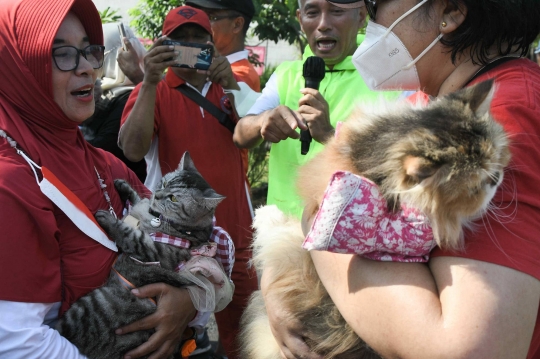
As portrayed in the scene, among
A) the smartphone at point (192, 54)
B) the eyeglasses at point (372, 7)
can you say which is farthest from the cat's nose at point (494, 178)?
the smartphone at point (192, 54)

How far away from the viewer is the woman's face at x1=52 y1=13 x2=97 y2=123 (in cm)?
235

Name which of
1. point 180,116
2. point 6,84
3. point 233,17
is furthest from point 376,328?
point 233,17

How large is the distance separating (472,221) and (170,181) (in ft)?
5.67

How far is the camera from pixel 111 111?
4.79 metres

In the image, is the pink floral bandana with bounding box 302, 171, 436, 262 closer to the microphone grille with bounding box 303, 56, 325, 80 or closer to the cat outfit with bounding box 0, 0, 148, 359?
the cat outfit with bounding box 0, 0, 148, 359

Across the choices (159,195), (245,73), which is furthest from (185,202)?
(245,73)

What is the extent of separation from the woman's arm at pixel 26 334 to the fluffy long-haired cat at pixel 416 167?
97 cm

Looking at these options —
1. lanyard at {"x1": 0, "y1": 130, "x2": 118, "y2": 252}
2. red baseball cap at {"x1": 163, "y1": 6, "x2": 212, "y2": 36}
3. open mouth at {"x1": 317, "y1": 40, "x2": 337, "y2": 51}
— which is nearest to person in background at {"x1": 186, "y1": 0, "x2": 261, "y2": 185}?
red baseball cap at {"x1": 163, "y1": 6, "x2": 212, "y2": 36}

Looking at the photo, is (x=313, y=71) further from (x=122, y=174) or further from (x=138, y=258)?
(x=138, y=258)

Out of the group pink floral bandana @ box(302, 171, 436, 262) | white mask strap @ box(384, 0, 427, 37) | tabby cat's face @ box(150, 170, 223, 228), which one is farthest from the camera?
tabby cat's face @ box(150, 170, 223, 228)

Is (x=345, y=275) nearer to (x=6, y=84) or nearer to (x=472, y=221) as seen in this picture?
(x=472, y=221)

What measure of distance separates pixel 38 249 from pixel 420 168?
146cm

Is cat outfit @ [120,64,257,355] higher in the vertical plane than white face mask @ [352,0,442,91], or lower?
lower

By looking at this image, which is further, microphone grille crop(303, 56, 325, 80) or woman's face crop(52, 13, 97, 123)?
microphone grille crop(303, 56, 325, 80)
